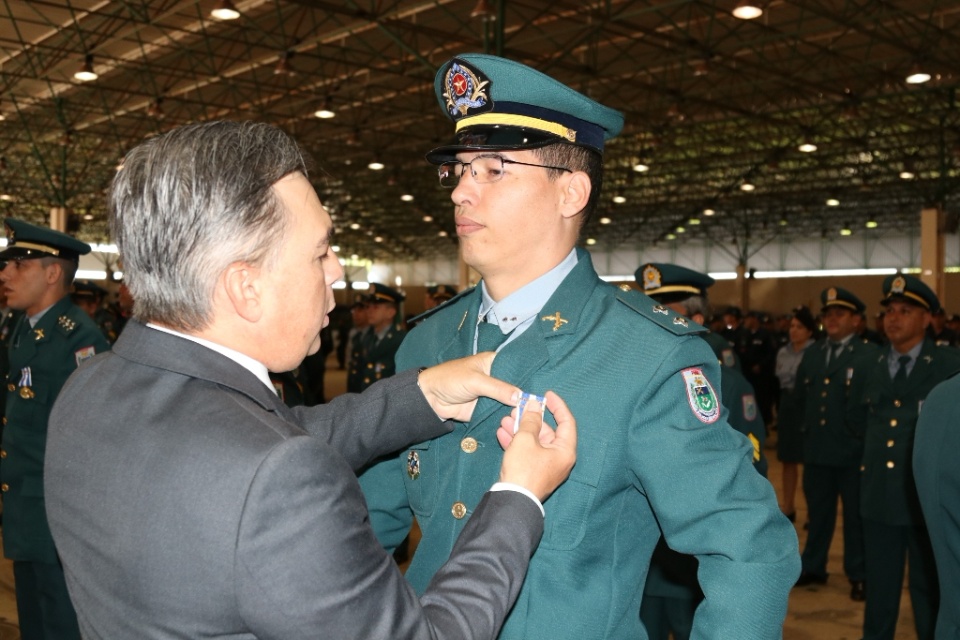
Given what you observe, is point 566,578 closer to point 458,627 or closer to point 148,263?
point 458,627

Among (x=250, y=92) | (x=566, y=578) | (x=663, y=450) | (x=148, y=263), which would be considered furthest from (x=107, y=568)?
(x=250, y=92)

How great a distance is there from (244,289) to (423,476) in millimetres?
771

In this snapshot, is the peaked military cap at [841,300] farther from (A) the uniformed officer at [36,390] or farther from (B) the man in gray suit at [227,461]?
(B) the man in gray suit at [227,461]

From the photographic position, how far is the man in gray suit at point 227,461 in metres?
1.05

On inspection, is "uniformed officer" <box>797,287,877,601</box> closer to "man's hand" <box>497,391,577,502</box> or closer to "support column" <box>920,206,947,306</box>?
"man's hand" <box>497,391,577,502</box>

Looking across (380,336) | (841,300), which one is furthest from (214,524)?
(380,336)

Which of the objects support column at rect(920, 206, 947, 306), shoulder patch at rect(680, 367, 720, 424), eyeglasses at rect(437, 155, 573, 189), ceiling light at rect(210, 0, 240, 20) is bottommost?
shoulder patch at rect(680, 367, 720, 424)

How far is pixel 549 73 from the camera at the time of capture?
1772cm

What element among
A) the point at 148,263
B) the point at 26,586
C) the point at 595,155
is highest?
the point at 595,155

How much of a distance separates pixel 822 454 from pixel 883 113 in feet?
62.9

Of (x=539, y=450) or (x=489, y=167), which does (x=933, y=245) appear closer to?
Result: (x=489, y=167)

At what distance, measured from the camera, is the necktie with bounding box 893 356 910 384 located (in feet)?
16.6

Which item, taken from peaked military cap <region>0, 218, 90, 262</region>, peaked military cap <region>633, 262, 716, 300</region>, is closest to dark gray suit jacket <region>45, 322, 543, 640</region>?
peaked military cap <region>0, 218, 90, 262</region>

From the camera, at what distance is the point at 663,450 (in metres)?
1.56
